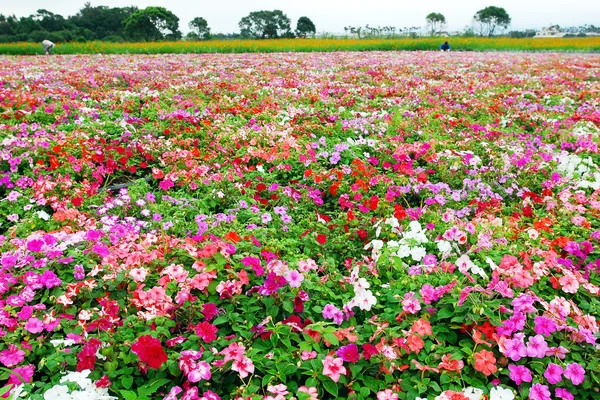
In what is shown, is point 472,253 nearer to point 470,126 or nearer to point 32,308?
point 32,308

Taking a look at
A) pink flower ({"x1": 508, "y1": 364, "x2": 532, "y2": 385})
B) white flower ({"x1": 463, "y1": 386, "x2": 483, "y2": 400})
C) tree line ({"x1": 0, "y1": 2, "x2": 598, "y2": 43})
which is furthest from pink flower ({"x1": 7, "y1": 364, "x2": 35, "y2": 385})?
tree line ({"x1": 0, "y1": 2, "x2": 598, "y2": 43})

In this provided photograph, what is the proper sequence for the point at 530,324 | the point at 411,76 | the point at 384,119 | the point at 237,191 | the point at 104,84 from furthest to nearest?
1. the point at 411,76
2. the point at 104,84
3. the point at 384,119
4. the point at 237,191
5. the point at 530,324

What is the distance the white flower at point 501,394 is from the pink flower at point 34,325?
2.33 meters

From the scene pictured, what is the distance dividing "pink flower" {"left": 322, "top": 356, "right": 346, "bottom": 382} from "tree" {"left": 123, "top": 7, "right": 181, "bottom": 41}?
50745 millimetres

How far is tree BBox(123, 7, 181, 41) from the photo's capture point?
48.4 meters

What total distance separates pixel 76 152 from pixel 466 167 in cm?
453

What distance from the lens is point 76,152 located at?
4.92 m

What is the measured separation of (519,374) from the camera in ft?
6.94

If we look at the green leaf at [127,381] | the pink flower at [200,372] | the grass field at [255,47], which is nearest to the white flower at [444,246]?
the pink flower at [200,372]

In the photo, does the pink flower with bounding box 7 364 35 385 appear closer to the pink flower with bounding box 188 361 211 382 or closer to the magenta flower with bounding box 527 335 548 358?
the pink flower with bounding box 188 361 211 382

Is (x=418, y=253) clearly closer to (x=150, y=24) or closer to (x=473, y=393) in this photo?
(x=473, y=393)

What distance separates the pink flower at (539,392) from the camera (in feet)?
6.64

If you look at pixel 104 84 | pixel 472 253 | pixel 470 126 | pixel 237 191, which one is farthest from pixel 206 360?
pixel 104 84

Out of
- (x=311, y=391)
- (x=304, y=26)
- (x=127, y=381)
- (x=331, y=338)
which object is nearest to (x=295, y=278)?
(x=331, y=338)
